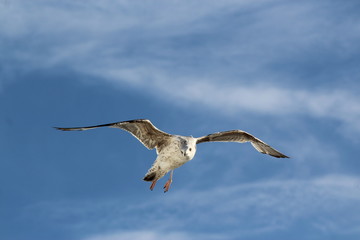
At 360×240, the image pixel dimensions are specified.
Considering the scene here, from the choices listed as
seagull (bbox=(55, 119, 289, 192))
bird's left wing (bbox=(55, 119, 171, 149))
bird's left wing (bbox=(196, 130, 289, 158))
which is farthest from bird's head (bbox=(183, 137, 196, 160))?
bird's left wing (bbox=(196, 130, 289, 158))

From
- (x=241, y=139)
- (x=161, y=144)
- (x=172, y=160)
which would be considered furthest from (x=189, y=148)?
(x=241, y=139)

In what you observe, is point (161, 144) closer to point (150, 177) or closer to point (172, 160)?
point (172, 160)

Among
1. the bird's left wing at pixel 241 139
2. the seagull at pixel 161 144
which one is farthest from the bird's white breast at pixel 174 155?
the bird's left wing at pixel 241 139

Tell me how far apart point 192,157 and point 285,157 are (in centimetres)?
765

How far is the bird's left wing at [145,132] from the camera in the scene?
2720 centimetres

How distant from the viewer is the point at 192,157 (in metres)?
27.5

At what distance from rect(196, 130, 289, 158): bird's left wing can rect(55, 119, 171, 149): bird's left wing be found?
78.9 inches

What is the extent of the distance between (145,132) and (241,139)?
6.22 meters

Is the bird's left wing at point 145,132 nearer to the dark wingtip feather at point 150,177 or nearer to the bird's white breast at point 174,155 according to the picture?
the bird's white breast at point 174,155

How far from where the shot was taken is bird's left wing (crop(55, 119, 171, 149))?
27202 mm

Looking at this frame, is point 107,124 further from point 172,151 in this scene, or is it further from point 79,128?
point 172,151

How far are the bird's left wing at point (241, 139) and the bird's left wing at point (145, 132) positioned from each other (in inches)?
78.9

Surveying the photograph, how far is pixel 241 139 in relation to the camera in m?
31.7

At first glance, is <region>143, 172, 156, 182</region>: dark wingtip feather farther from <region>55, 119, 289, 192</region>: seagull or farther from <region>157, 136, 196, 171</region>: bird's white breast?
<region>157, 136, 196, 171</region>: bird's white breast
